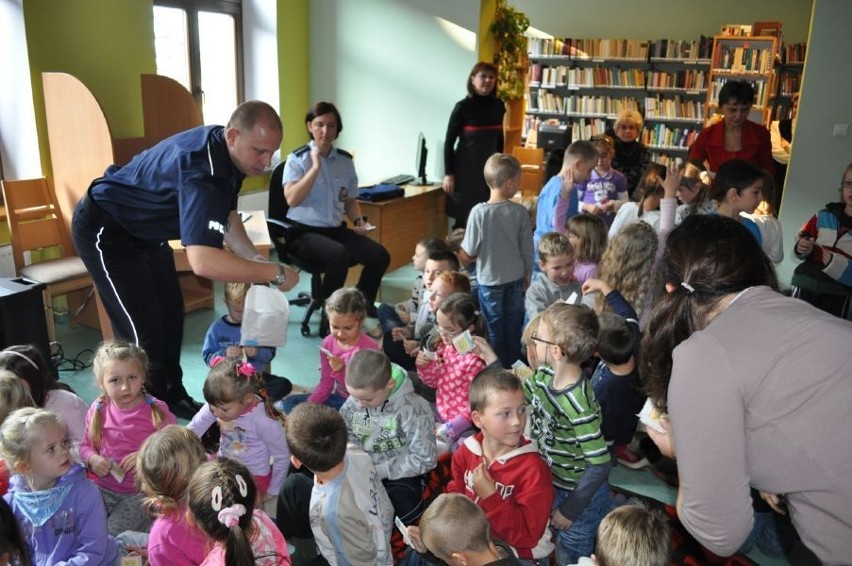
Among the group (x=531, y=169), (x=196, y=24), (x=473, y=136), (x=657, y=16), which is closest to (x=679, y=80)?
(x=657, y=16)

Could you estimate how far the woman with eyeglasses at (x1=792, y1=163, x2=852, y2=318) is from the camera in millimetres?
4004

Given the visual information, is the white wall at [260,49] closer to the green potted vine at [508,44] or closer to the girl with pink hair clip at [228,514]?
the green potted vine at [508,44]

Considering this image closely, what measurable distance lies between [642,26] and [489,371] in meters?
9.55

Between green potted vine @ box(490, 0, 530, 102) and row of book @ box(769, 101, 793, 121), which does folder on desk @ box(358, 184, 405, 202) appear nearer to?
green potted vine @ box(490, 0, 530, 102)

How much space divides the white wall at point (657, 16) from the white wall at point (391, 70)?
14.9 ft

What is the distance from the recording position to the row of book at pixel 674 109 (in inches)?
384

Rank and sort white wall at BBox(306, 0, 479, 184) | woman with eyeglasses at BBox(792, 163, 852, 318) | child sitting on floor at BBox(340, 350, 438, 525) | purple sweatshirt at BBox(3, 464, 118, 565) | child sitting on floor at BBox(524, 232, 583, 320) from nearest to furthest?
purple sweatshirt at BBox(3, 464, 118, 565) < child sitting on floor at BBox(340, 350, 438, 525) < child sitting on floor at BBox(524, 232, 583, 320) < woman with eyeglasses at BBox(792, 163, 852, 318) < white wall at BBox(306, 0, 479, 184)

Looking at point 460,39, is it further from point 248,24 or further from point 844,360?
point 844,360

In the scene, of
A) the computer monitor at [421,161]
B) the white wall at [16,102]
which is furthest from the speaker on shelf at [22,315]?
the computer monitor at [421,161]

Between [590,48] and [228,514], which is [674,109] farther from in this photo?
[228,514]

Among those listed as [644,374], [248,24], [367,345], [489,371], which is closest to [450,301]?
[367,345]

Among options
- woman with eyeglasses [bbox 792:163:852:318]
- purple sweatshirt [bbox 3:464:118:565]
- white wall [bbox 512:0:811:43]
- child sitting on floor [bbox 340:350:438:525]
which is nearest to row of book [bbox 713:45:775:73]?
white wall [bbox 512:0:811:43]

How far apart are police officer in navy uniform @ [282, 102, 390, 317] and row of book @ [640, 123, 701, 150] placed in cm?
647

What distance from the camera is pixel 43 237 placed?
4.63m
